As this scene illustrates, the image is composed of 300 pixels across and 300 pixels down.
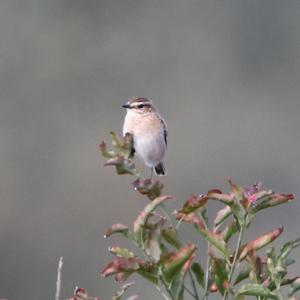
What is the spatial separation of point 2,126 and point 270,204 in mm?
31609

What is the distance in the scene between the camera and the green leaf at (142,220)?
126 inches

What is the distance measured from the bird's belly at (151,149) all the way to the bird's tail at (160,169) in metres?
0.08

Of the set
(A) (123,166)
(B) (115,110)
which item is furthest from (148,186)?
(B) (115,110)

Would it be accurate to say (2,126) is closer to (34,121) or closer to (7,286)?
(34,121)

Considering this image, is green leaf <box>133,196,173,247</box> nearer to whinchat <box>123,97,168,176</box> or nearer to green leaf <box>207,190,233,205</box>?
green leaf <box>207,190,233,205</box>

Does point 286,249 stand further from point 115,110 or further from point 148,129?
point 115,110

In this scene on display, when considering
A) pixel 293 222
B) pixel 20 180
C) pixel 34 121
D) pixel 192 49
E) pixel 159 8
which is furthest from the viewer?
pixel 159 8

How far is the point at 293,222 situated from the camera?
22359 millimetres

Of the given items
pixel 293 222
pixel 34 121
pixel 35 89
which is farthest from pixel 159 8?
pixel 293 222

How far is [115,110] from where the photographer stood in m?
33.2

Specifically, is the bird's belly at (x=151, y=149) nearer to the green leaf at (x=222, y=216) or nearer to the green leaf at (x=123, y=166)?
the green leaf at (x=222, y=216)

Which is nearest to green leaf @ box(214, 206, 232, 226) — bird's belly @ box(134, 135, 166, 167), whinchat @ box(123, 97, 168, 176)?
bird's belly @ box(134, 135, 166, 167)

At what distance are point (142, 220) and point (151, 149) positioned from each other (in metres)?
2.74

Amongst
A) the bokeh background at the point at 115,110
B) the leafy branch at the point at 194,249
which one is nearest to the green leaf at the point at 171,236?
the leafy branch at the point at 194,249
